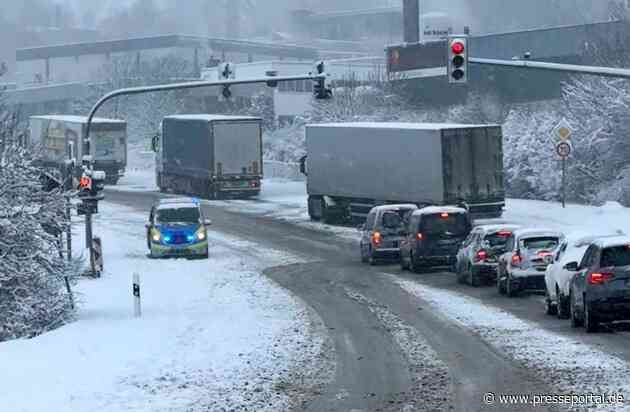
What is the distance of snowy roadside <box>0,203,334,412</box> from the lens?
17859 millimetres

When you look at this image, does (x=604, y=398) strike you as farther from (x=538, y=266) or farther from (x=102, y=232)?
(x=102, y=232)

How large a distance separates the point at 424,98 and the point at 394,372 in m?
71.4

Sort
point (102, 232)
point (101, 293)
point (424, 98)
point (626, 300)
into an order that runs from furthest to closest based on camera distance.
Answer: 1. point (424, 98)
2. point (102, 232)
3. point (101, 293)
4. point (626, 300)

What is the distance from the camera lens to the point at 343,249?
46.2m

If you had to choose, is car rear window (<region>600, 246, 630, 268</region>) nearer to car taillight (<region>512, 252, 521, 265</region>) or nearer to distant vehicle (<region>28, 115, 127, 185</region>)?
car taillight (<region>512, 252, 521, 265</region>)

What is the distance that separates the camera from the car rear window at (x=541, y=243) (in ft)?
99.1

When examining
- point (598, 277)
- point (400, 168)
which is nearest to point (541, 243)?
point (598, 277)

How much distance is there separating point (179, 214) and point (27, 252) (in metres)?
15.5

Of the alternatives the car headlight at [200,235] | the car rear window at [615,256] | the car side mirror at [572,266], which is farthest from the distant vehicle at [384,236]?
the car rear window at [615,256]

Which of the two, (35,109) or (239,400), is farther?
(35,109)

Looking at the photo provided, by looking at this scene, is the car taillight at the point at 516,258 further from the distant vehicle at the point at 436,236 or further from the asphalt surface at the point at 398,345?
the distant vehicle at the point at 436,236

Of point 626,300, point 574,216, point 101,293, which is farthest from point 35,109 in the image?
point 626,300

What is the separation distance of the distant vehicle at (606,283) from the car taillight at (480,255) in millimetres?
9976

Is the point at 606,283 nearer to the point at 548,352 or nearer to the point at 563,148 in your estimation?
the point at 548,352
